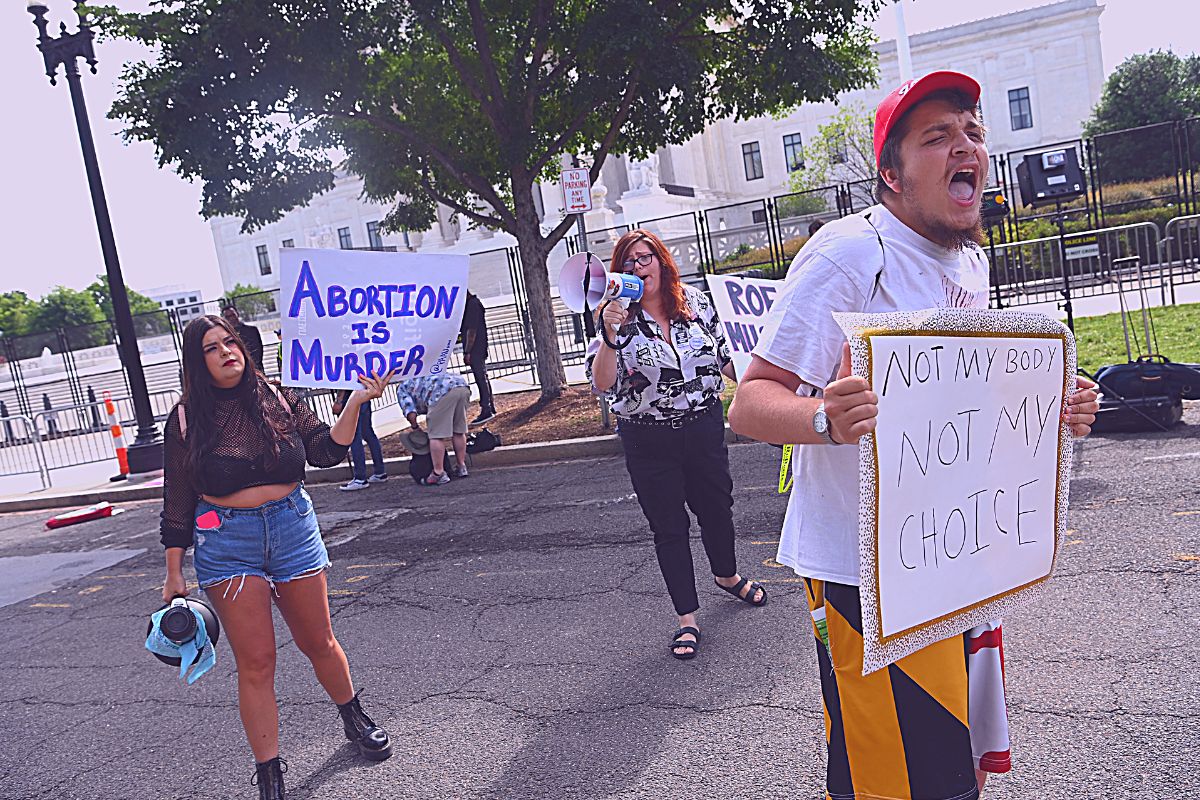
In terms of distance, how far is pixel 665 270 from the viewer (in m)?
4.89

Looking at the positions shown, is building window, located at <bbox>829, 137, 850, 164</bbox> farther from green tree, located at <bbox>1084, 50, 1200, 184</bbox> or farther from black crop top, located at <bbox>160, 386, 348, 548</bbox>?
black crop top, located at <bbox>160, 386, 348, 548</bbox>

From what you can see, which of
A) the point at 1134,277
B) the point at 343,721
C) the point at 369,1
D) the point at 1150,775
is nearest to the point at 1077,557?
the point at 1150,775

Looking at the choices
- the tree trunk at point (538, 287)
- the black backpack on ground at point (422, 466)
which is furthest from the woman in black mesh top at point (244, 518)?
the tree trunk at point (538, 287)

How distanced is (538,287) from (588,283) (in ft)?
30.9

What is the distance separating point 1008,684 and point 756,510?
3.41 m

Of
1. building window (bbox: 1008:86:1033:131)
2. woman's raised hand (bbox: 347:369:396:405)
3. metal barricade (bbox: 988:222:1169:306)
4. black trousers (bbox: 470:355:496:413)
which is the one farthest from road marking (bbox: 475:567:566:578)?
building window (bbox: 1008:86:1033:131)

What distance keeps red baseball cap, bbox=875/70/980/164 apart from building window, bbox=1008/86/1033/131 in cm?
7001

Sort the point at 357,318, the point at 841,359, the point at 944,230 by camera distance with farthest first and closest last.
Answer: the point at 357,318 < the point at 944,230 < the point at 841,359

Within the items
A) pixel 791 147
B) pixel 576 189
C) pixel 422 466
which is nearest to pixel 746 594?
pixel 422 466

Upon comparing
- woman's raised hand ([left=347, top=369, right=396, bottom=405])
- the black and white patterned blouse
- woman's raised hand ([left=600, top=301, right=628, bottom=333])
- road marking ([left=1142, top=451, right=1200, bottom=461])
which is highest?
woman's raised hand ([left=600, top=301, right=628, bottom=333])

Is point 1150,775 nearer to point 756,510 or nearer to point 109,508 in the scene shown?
point 756,510

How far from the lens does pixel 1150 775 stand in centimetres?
319

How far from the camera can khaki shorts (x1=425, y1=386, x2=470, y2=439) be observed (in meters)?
10.3

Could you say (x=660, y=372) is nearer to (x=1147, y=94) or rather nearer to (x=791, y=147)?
(x=1147, y=94)
